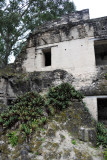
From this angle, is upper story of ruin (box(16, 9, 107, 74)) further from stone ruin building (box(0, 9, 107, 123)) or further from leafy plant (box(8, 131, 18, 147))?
leafy plant (box(8, 131, 18, 147))

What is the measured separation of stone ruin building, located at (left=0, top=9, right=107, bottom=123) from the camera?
6.95 metres

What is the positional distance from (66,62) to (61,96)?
268 centimetres

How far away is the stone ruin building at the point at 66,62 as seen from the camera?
6.95m

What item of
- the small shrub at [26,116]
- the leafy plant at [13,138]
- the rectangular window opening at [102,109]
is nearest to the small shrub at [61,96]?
the small shrub at [26,116]

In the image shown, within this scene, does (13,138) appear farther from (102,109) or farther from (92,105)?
(102,109)

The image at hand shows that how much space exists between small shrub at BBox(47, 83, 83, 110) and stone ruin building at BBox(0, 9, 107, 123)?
1155 millimetres

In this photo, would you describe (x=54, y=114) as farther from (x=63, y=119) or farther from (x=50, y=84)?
(x=50, y=84)

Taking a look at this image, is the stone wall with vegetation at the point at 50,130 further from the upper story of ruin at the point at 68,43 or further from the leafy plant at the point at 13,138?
the upper story of ruin at the point at 68,43

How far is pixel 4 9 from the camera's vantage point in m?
11.0

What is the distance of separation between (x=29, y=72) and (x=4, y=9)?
6497mm

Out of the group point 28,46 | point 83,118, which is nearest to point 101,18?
point 28,46

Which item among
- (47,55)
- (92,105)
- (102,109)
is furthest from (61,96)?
(47,55)

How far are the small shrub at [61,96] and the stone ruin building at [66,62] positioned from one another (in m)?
1.15

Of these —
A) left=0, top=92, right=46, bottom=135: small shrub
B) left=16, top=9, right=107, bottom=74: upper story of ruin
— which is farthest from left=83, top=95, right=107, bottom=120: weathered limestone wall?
left=0, top=92, right=46, bottom=135: small shrub
